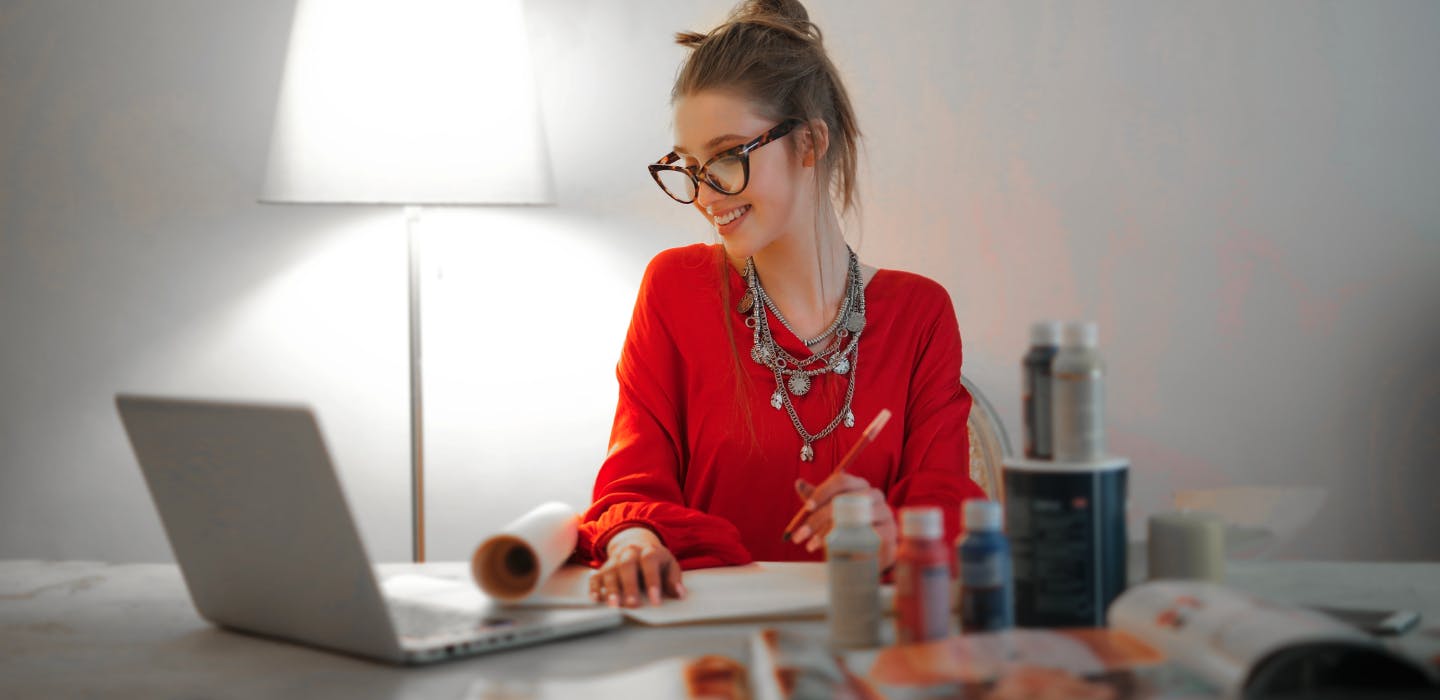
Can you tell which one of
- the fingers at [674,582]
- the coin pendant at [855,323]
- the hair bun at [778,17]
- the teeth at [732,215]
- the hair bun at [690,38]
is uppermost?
the hair bun at [778,17]

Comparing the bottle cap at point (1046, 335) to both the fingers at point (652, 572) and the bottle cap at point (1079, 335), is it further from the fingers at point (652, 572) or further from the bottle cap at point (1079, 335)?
the fingers at point (652, 572)

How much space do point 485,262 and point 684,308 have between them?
77cm

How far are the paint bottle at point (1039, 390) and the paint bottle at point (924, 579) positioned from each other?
0.35 ft

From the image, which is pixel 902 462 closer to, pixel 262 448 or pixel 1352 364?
pixel 262 448

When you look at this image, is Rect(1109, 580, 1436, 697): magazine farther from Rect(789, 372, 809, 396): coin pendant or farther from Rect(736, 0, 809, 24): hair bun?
Rect(736, 0, 809, 24): hair bun

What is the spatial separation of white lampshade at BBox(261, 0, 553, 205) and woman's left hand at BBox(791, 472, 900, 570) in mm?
924

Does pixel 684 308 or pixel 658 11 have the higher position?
pixel 658 11

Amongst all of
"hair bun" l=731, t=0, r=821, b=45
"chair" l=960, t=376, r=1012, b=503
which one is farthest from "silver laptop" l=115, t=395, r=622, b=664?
"chair" l=960, t=376, r=1012, b=503

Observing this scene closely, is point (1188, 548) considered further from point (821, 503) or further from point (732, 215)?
point (732, 215)

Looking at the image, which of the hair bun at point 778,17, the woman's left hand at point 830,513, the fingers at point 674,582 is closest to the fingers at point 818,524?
the woman's left hand at point 830,513

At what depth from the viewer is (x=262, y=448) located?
89 cm

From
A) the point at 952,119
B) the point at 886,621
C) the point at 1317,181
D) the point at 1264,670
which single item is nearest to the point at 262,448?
the point at 886,621

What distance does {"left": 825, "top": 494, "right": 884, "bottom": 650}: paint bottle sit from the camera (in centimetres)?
90

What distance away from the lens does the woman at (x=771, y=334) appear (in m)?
1.53
